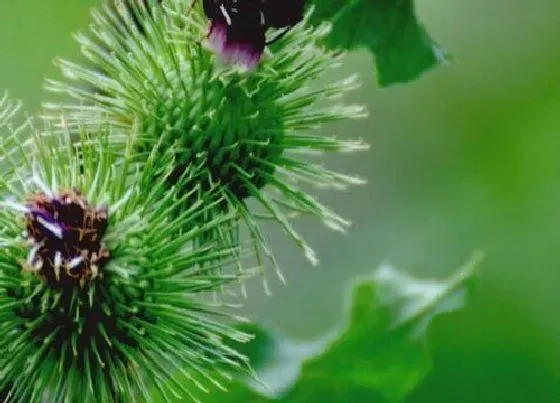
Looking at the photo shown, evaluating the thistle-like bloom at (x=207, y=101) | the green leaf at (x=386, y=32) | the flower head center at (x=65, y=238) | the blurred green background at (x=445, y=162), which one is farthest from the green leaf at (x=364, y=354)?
the blurred green background at (x=445, y=162)

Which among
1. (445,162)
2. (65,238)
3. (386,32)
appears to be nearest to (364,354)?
(386,32)

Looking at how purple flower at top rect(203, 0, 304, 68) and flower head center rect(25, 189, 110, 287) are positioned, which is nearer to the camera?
flower head center rect(25, 189, 110, 287)

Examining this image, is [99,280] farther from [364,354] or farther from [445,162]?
[445,162]

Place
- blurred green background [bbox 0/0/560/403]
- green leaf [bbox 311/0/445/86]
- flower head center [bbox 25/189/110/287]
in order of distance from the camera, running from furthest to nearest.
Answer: blurred green background [bbox 0/0/560/403] < green leaf [bbox 311/0/445/86] < flower head center [bbox 25/189/110/287]

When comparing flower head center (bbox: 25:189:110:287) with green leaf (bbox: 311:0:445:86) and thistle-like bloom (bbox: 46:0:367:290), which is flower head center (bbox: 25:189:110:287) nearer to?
thistle-like bloom (bbox: 46:0:367:290)

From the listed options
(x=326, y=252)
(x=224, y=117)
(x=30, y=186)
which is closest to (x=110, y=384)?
(x=30, y=186)

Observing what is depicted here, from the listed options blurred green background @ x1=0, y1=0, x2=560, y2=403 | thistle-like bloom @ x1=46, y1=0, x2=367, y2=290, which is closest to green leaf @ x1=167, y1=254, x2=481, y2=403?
thistle-like bloom @ x1=46, y1=0, x2=367, y2=290
